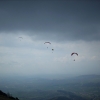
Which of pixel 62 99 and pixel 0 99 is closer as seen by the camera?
pixel 0 99

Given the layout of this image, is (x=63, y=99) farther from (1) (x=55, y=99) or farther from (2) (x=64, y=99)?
(1) (x=55, y=99)

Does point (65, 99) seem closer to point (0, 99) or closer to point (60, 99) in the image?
point (60, 99)

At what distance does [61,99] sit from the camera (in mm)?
196875

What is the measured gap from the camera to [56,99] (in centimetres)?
19350

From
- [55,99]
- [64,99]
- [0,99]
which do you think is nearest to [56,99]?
[55,99]

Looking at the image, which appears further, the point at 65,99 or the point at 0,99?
the point at 65,99

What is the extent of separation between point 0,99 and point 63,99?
175m

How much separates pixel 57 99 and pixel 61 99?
24.7 ft

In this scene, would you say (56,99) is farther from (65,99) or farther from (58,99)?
(65,99)

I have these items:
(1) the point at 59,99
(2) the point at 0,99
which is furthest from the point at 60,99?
(2) the point at 0,99

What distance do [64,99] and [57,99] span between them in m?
12.9

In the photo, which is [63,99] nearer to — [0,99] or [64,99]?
[64,99]

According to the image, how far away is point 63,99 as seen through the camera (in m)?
198

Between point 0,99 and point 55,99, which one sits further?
point 55,99
